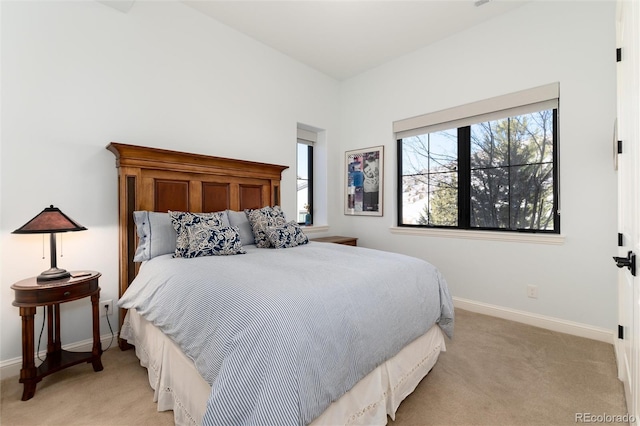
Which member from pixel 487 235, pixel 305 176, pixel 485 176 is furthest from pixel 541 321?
pixel 305 176

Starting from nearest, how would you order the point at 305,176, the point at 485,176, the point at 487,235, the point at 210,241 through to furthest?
the point at 210,241 < the point at 487,235 < the point at 485,176 < the point at 305,176

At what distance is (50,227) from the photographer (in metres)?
1.83

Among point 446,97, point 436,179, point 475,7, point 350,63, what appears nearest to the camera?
point 475,7

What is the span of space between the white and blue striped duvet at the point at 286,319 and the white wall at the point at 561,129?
1.40 meters

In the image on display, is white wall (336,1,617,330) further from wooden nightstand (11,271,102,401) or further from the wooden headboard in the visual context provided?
wooden nightstand (11,271,102,401)

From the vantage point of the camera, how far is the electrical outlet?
235 centimetres

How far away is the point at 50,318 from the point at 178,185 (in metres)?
1.32

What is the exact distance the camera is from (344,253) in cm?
221

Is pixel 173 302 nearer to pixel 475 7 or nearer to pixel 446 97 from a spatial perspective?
pixel 446 97

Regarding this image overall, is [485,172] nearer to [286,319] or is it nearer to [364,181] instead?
[364,181]

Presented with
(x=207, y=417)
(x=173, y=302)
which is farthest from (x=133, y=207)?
(x=207, y=417)

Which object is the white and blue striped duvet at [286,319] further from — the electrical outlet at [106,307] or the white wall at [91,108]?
the white wall at [91,108]

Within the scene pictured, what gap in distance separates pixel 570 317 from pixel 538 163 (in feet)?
4.81

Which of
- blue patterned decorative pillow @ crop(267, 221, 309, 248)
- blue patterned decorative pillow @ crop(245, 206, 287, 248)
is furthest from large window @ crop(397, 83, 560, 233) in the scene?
blue patterned decorative pillow @ crop(245, 206, 287, 248)
